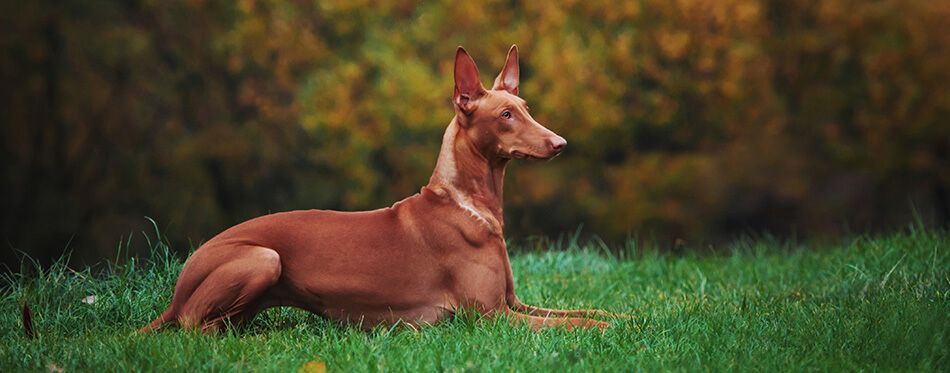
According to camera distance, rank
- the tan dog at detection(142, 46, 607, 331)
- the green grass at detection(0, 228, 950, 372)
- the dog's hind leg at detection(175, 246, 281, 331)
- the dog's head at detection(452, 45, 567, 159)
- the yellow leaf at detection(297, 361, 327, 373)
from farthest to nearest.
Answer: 1. the dog's head at detection(452, 45, 567, 159)
2. the tan dog at detection(142, 46, 607, 331)
3. the dog's hind leg at detection(175, 246, 281, 331)
4. the green grass at detection(0, 228, 950, 372)
5. the yellow leaf at detection(297, 361, 327, 373)

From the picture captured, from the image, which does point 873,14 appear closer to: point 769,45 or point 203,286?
point 769,45

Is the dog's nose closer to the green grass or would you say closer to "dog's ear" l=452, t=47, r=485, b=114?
"dog's ear" l=452, t=47, r=485, b=114

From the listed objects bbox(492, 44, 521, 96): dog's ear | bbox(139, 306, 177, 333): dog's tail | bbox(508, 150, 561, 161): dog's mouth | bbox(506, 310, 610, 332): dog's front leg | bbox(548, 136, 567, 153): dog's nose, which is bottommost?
bbox(506, 310, 610, 332): dog's front leg

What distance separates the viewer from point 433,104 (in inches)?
602

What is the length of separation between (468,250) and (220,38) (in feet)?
39.2

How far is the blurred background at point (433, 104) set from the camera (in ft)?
50.1

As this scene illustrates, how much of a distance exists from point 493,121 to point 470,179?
325mm

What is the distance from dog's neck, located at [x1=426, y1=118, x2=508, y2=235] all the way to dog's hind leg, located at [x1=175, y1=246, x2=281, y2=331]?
0.94m

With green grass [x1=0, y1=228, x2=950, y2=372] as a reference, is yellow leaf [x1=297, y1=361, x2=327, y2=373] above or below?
above

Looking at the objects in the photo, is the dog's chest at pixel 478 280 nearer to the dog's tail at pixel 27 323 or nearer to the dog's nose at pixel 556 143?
the dog's nose at pixel 556 143

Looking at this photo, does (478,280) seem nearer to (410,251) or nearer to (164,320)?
(410,251)

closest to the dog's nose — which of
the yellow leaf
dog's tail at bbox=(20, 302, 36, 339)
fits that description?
the yellow leaf

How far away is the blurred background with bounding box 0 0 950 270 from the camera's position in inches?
601

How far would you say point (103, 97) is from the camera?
15.6 m
